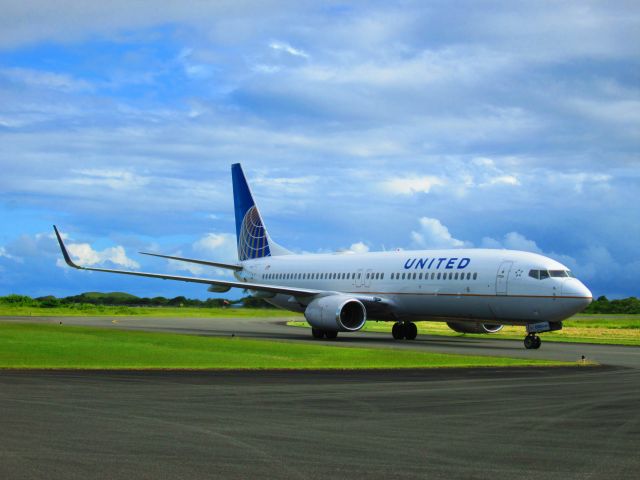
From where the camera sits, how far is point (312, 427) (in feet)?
38.5

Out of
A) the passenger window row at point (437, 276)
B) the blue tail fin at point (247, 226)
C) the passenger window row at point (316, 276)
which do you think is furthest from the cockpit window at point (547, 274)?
the blue tail fin at point (247, 226)

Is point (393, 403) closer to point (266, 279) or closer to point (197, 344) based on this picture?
point (197, 344)

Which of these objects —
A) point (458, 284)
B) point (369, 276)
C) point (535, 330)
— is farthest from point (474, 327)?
point (535, 330)

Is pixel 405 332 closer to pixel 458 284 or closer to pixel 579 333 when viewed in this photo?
pixel 458 284

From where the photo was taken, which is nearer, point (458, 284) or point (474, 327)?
point (458, 284)

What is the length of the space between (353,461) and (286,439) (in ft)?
5.15

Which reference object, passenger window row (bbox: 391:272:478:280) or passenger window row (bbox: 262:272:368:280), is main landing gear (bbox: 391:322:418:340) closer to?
passenger window row (bbox: 262:272:368:280)

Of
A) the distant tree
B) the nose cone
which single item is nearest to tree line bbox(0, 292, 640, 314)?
the distant tree

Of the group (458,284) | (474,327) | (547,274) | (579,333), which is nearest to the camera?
(547,274)

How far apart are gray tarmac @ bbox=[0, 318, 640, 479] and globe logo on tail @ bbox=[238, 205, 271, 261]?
1367 inches

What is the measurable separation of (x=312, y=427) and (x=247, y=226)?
146ft

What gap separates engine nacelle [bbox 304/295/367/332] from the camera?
1558 inches

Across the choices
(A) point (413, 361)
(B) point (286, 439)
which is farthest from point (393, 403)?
(A) point (413, 361)

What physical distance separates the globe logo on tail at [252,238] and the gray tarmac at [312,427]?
34730 mm
